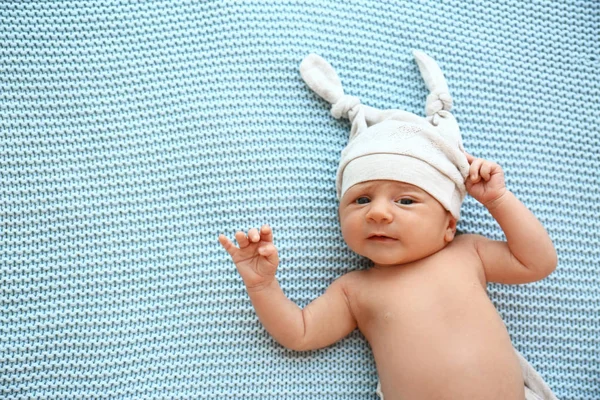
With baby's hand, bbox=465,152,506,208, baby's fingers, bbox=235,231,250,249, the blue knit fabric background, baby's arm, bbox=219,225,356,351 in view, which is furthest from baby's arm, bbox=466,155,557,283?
baby's fingers, bbox=235,231,250,249

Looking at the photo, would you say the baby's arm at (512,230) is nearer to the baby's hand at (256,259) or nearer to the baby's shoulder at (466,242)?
the baby's shoulder at (466,242)

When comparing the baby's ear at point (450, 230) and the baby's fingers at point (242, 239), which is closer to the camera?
the baby's fingers at point (242, 239)

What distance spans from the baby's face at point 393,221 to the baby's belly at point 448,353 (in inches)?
4.2

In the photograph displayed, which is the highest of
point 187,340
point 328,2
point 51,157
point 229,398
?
point 328,2

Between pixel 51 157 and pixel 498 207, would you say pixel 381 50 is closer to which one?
pixel 498 207

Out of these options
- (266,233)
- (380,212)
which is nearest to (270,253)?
(266,233)

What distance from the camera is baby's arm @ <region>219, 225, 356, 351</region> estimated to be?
3.44 feet

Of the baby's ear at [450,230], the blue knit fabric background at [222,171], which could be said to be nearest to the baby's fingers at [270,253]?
the blue knit fabric background at [222,171]

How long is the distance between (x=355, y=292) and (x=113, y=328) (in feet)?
1.62

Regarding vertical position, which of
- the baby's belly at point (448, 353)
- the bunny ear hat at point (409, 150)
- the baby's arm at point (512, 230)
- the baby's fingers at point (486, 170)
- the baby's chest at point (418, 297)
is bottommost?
the baby's belly at point (448, 353)

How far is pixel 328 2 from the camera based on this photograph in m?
1.33

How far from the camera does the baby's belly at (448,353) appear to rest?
3.39 feet

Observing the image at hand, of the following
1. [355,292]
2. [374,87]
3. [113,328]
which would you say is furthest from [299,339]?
→ [374,87]

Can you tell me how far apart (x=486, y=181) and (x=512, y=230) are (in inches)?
4.2
